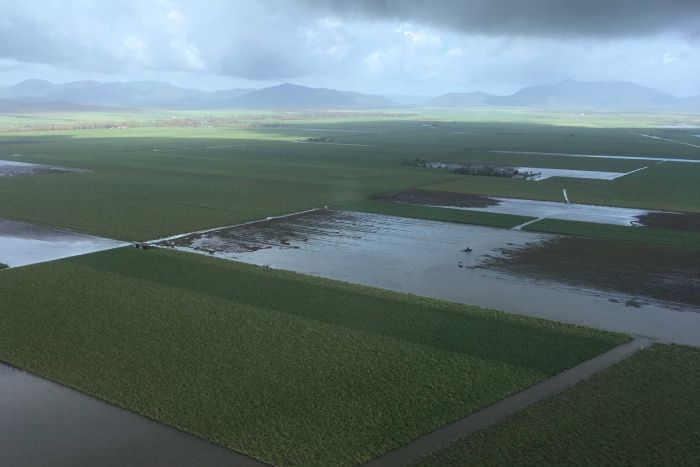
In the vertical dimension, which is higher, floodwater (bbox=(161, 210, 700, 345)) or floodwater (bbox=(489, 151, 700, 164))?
floodwater (bbox=(489, 151, 700, 164))

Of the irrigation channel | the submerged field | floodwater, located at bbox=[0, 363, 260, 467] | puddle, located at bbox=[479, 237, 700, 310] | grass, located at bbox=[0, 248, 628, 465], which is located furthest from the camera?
the submerged field

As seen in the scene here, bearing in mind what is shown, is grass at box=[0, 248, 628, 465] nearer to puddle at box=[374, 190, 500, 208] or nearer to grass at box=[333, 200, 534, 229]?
A: grass at box=[333, 200, 534, 229]

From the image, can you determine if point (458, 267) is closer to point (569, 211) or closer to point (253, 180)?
point (569, 211)

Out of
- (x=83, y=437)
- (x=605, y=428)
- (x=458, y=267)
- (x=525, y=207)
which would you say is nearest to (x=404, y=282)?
(x=458, y=267)

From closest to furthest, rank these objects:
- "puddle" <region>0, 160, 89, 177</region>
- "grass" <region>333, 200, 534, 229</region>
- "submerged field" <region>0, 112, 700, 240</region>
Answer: "grass" <region>333, 200, 534, 229</region>
"submerged field" <region>0, 112, 700, 240</region>
"puddle" <region>0, 160, 89, 177</region>

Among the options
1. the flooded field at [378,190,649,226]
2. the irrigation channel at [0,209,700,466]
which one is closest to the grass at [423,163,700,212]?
the flooded field at [378,190,649,226]

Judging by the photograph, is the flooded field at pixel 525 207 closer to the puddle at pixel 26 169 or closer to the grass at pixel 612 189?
the grass at pixel 612 189

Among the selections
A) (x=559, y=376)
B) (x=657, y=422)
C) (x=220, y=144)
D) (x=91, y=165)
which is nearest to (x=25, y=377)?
(x=559, y=376)
